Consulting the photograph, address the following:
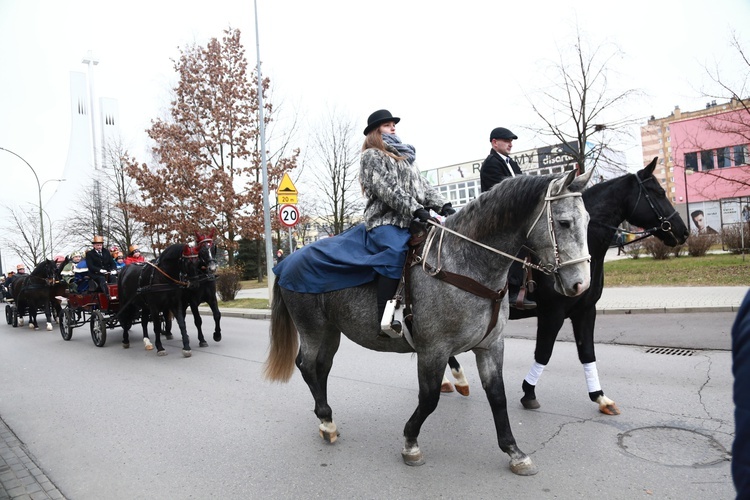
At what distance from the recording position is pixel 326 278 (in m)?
4.01

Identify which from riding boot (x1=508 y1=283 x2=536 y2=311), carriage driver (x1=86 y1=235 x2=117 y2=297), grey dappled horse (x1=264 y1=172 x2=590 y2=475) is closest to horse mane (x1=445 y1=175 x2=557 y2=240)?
grey dappled horse (x1=264 y1=172 x2=590 y2=475)

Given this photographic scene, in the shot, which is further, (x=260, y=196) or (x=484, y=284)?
(x=260, y=196)

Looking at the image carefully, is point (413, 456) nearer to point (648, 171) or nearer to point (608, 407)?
point (608, 407)

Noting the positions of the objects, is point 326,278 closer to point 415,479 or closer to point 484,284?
point 484,284

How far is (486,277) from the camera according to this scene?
341 cm

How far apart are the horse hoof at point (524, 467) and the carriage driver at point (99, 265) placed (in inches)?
401

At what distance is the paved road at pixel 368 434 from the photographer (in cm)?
334

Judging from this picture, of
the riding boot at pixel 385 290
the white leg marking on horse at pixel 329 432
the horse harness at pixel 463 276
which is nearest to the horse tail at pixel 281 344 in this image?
the white leg marking on horse at pixel 329 432

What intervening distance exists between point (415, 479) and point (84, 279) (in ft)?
36.8

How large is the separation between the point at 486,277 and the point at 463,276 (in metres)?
0.18

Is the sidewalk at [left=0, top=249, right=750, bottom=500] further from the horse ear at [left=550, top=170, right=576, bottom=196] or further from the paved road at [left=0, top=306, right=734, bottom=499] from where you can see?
the horse ear at [left=550, top=170, right=576, bottom=196]

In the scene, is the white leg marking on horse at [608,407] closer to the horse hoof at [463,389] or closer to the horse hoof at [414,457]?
the horse hoof at [463,389]

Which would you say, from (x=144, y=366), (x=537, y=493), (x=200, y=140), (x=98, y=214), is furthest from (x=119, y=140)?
(x=537, y=493)

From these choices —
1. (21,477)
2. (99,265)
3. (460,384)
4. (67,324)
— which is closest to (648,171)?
(460,384)
